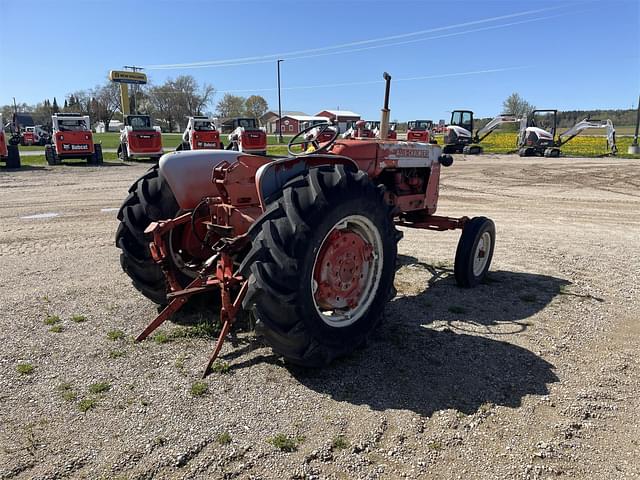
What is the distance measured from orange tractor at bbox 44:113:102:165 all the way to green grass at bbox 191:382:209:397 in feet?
67.1

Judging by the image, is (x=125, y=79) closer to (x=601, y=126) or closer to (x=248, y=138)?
(x=248, y=138)

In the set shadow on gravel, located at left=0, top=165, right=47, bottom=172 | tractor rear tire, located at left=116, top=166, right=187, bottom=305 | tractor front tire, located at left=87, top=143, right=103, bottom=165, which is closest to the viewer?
tractor rear tire, located at left=116, top=166, right=187, bottom=305

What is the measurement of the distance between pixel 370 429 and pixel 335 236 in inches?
49.9

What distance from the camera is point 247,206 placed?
392cm

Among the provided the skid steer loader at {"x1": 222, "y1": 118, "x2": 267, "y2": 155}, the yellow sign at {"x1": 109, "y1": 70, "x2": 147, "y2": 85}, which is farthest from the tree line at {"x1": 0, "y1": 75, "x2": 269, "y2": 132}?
the skid steer loader at {"x1": 222, "y1": 118, "x2": 267, "y2": 155}

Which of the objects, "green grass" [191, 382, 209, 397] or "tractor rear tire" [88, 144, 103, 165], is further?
"tractor rear tire" [88, 144, 103, 165]

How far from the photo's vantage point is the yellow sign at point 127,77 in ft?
183

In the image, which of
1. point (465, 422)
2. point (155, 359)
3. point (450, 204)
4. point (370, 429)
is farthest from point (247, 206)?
point (450, 204)

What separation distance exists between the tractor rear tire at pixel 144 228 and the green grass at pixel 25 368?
1005 millimetres

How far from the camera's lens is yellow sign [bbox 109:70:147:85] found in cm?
5575

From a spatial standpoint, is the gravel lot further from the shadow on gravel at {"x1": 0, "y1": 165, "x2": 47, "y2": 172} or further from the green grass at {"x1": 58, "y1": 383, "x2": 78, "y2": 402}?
the shadow on gravel at {"x1": 0, "y1": 165, "x2": 47, "y2": 172}

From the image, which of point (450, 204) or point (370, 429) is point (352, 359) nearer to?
point (370, 429)

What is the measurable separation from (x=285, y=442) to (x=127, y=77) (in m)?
61.9

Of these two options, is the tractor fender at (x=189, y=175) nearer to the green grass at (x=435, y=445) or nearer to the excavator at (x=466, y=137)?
the green grass at (x=435, y=445)
